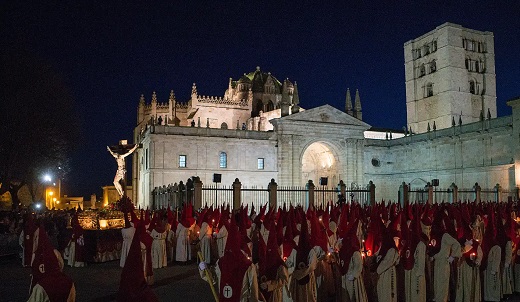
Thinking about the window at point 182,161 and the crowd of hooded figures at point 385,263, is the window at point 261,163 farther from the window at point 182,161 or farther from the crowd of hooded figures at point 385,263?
the crowd of hooded figures at point 385,263

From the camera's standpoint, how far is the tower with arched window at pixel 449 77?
62156 mm

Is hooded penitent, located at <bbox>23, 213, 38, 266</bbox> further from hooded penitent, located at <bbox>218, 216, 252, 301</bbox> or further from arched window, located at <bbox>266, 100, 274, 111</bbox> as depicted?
arched window, located at <bbox>266, 100, 274, 111</bbox>

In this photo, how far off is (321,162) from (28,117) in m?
30.9

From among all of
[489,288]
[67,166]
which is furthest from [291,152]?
[489,288]

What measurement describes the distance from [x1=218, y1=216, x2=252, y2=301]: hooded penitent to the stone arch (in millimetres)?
39773

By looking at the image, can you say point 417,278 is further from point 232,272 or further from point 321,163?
point 321,163

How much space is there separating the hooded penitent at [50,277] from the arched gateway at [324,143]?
39059 millimetres

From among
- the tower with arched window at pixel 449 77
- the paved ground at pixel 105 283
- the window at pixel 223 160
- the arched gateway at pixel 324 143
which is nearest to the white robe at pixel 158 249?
the paved ground at pixel 105 283

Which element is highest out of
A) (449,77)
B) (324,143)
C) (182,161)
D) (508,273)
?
(449,77)

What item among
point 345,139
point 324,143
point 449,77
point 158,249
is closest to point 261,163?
point 324,143

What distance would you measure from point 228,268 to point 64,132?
28258 mm

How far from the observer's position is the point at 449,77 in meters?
61.8

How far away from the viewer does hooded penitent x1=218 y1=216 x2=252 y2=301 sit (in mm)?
6707

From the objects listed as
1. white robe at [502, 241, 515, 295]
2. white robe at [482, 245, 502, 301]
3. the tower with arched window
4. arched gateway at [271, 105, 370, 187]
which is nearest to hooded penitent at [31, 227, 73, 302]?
white robe at [482, 245, 502, 301]
